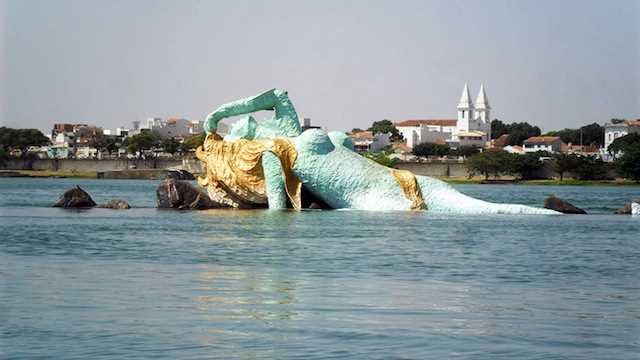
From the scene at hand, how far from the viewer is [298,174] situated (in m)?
60.3

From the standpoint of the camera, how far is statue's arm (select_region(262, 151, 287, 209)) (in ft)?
196

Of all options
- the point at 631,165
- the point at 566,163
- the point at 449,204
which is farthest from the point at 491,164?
the point at 449,204

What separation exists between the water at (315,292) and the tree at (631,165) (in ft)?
354

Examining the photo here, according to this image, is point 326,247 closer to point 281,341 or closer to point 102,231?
point 102,231

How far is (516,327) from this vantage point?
22.8 meters

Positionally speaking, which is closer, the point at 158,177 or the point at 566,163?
the point at 566,163

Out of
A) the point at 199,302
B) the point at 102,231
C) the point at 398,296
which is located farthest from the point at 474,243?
the point at 199,302

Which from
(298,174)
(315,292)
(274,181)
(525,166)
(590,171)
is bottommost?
(315,292)

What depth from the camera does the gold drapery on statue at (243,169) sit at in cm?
6019

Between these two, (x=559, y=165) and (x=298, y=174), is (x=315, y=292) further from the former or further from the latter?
(x=559, y=165)

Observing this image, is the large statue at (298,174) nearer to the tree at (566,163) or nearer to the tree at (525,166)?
the tree at (566,163)

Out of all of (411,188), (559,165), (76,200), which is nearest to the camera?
(411,188)

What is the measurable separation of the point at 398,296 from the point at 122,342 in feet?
25.8

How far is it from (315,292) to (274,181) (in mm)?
32940
